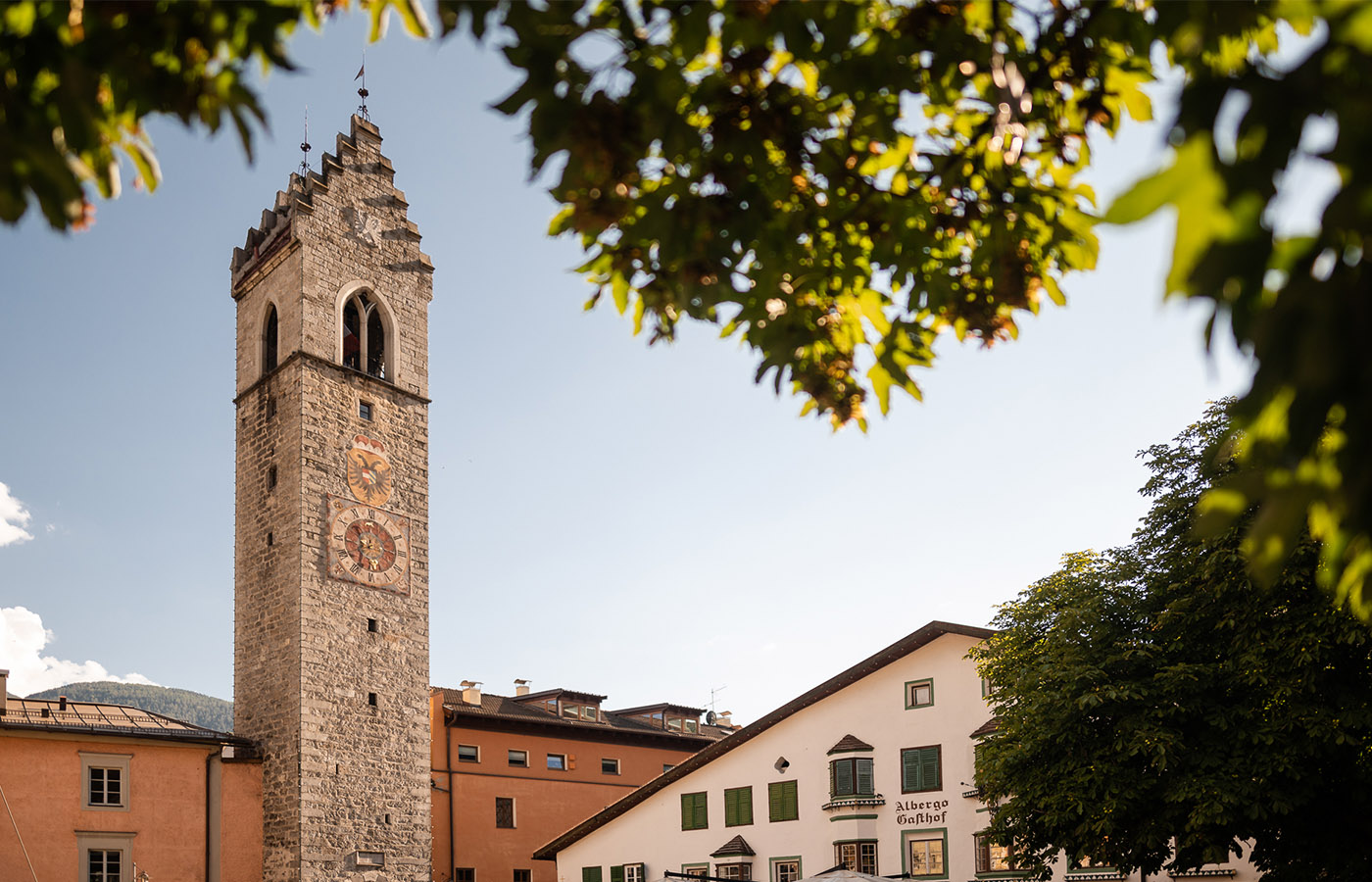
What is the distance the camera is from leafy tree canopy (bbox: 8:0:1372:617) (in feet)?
7.45

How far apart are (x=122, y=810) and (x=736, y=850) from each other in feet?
52.9

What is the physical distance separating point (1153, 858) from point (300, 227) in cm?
2716

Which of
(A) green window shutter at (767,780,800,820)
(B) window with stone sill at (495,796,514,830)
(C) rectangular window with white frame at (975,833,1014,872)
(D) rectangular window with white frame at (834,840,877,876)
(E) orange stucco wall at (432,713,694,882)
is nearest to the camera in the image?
(C) rectangular window with white frame at (975,833,1014,872)

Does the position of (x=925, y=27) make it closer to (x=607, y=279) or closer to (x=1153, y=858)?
(x=607, y=279)

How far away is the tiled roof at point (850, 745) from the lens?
111 feet

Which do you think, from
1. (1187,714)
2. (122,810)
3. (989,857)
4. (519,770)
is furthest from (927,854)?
(122,810)

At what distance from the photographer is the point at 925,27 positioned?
382 cm

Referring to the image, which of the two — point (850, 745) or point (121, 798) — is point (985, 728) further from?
point (121, 798)

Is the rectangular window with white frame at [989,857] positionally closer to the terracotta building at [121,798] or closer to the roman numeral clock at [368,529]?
the roman numeral clock at [368,529]

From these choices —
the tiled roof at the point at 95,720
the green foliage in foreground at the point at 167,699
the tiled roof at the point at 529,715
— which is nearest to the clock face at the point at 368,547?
the tiled roof at the point at 95,720

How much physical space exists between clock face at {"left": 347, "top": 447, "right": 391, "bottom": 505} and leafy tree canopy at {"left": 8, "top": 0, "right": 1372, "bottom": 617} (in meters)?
31.3

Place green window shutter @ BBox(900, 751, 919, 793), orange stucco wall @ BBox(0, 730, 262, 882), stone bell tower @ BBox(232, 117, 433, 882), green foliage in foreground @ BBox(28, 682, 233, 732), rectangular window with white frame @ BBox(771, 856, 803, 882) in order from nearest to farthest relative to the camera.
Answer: orange stucco wall @ BBox(0, 730, 262, 882), stone bell tower @ BBox(232, 117, 433, 882), green window shutter @ BBox(900, 751, 919, 793), rectangular window with white frame @ BBox(771, 856, 803, 882), green foliage in foreground @ BBox(28, 682, 233, 732)

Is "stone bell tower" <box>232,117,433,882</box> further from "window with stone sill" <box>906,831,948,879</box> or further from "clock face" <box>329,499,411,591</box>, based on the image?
"window with stone sill" <box>906,831,948,879</box>

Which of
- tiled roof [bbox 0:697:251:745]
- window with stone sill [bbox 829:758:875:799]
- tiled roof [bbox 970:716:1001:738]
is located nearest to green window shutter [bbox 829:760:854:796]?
window with stone sill [bbox 829:758:875:799]
